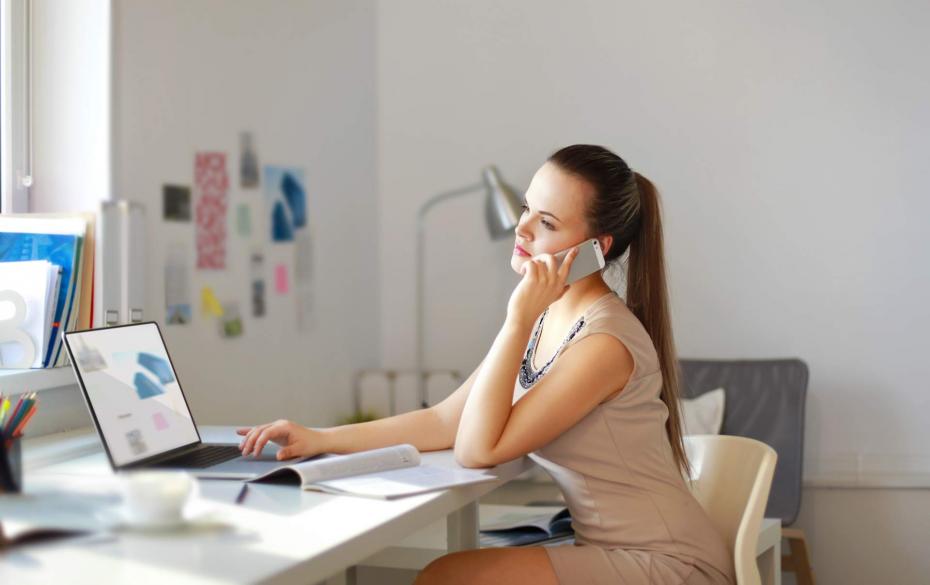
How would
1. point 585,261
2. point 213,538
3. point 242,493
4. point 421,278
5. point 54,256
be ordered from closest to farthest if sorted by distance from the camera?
point 213,538
point 242,493
point 585,261
point 54,256
point 421,278

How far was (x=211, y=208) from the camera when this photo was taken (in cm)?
302

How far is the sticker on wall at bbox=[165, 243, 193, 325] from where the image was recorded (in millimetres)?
2812

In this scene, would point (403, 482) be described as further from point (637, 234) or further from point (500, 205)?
point (500, 205)

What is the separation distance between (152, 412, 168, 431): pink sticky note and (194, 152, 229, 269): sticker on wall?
1.30 metres

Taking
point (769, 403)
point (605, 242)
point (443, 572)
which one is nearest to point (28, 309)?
point (443, 572)

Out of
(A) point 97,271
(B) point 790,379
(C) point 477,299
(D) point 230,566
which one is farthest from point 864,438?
(D) point 230,566

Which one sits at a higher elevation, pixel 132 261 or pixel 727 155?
pixel 727 155

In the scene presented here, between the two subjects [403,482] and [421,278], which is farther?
[421,278]

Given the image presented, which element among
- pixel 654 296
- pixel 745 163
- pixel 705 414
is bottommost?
pixel 705 414

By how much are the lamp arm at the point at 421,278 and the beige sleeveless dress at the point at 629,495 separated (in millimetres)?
2093

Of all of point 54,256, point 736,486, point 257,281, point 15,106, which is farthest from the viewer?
point 257,281

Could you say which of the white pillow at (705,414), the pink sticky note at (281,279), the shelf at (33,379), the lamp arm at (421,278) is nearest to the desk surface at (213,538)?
the shelf at (33,379)

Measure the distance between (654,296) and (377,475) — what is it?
0.60 metres

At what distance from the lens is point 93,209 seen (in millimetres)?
2494
